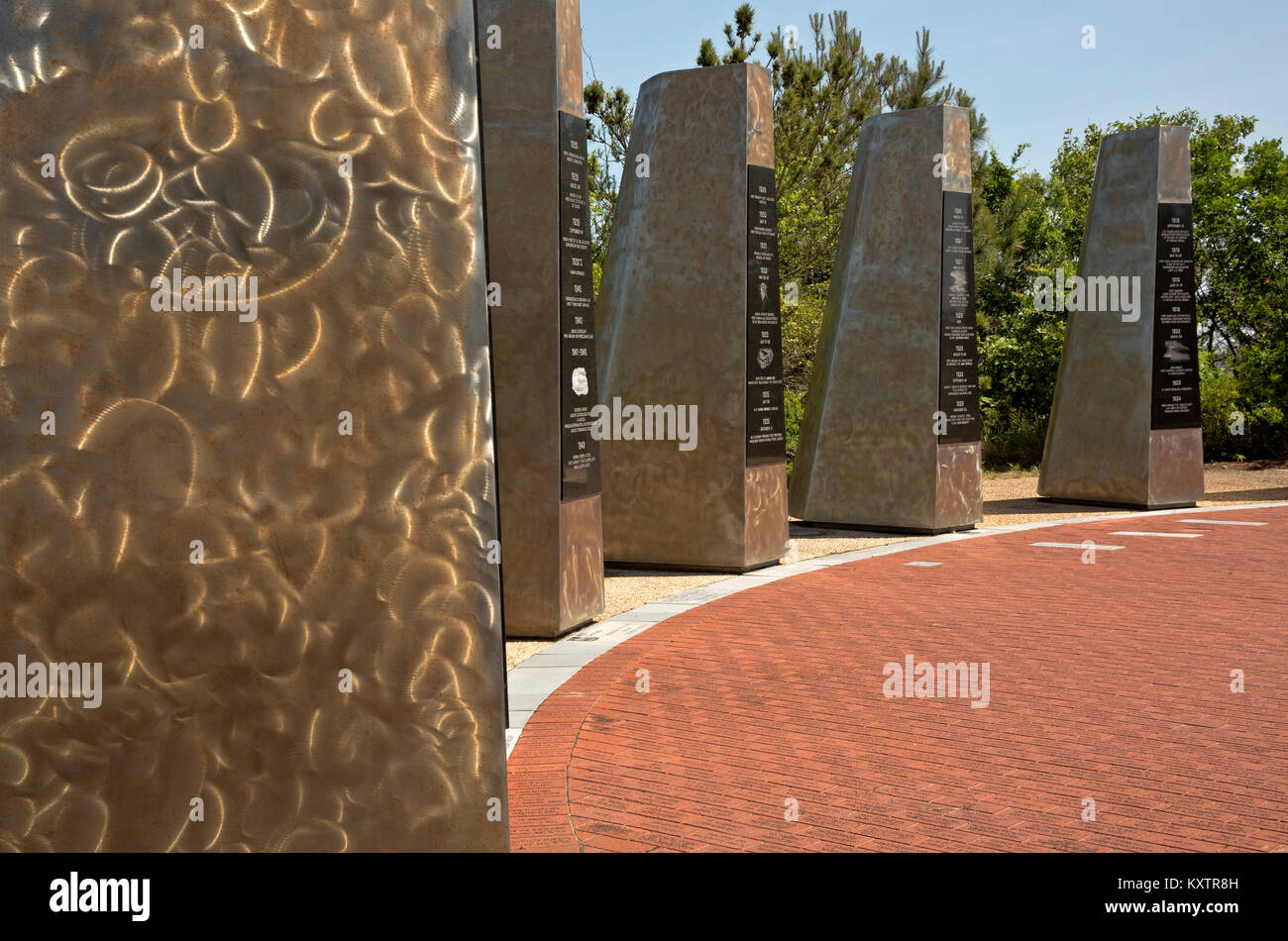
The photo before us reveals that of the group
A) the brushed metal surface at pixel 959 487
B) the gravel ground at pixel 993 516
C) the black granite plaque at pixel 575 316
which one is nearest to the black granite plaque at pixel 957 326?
the brushed metal surface at pixel 959 487

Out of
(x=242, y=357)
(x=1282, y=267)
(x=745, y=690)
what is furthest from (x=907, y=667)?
(x=1282, y=267)

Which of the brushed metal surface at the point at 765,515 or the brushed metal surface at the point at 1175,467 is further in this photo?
the brushed metal surface at the point at 1175,467

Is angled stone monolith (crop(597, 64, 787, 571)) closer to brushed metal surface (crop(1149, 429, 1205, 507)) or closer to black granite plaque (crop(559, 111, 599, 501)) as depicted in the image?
black granite plaque (crop(559, 111, 599, 501))

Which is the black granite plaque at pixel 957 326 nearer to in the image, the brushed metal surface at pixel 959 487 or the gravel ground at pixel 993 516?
the brushed metal surface at pixel 959 487

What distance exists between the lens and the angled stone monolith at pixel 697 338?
11.3 meters

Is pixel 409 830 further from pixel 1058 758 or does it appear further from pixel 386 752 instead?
pixel 1058 758

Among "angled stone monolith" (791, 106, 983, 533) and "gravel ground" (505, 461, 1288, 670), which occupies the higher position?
"angled stone monolith" (791, 106, 983, 533)

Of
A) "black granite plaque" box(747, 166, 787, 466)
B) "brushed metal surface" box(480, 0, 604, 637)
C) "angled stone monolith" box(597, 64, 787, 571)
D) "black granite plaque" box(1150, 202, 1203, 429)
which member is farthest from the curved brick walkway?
"black granite plaque" box(1150, 202, 1203, 429)

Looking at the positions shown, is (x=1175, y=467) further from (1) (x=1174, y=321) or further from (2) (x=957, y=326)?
(2) (x=957, y=326)

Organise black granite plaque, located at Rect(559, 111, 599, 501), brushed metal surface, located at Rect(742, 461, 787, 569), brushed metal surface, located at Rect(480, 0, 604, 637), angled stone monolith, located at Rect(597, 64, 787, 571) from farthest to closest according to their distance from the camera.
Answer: brushed metal surface, located at Rect(742, 461, 787, 569) → angled stone monolith, located at Rect(597, 64, 787, 571) → black granite plaque, located at Rect(559, 111, 599, 501) → brushed metal surface, located at Rect(480, 0, 604, 637)

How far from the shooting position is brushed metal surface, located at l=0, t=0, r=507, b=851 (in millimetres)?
3445

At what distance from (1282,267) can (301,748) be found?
2548 cm

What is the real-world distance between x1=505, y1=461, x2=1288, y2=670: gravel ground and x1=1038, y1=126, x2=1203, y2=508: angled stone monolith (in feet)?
2.33

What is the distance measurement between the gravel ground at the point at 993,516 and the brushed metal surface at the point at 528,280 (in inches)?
22.2
